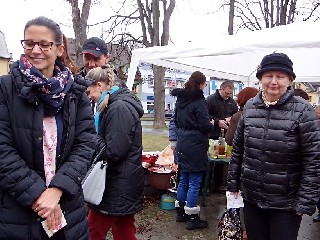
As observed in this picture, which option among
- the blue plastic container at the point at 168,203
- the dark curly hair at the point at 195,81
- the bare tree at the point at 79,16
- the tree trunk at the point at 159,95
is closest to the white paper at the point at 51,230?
the dark curly hair at the point at 195,81

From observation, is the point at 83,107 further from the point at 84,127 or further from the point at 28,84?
the point at 28,84

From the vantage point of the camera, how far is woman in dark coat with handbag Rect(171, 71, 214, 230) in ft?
15.5

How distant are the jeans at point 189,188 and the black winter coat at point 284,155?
1991 millimetres

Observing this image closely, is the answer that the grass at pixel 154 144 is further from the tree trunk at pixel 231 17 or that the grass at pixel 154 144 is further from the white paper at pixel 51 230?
the white paper at pixel 51 230

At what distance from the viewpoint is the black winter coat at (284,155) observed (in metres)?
2.55

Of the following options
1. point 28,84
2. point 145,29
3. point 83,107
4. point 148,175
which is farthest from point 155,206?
point 145,29

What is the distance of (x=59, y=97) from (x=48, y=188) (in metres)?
0.47

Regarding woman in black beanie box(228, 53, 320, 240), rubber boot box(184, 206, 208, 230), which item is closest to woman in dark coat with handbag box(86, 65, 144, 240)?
woman in black beanie box(228, 53, 320, 240)

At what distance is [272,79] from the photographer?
270cm

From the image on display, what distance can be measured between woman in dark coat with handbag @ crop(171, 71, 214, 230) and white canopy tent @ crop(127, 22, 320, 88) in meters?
0.46

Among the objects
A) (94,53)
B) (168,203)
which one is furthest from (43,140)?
(168,203)

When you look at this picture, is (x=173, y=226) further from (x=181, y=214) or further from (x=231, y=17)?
(x=231, y=17)

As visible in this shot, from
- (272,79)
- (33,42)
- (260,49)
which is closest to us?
(33,42)

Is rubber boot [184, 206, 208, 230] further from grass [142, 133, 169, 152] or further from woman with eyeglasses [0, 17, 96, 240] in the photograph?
grass [142, 133, 169, 152]
